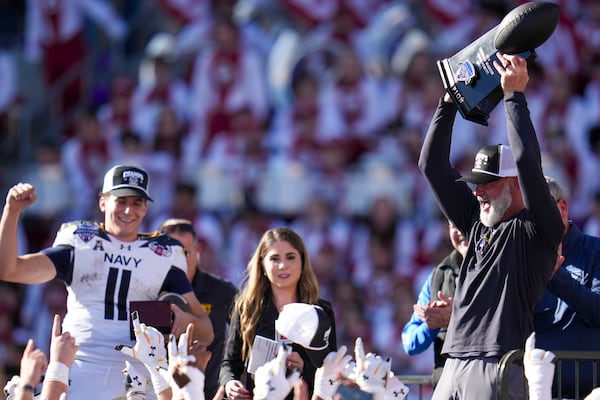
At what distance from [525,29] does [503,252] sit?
1018 millimetres

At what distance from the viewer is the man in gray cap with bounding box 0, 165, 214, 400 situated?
710cm

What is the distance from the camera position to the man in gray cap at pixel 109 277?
23.3 feet

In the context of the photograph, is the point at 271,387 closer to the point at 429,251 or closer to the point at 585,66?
the point at 429,251

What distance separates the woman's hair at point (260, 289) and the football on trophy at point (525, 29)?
70.0 inches

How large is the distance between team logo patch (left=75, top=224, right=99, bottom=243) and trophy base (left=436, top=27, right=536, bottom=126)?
2154mm

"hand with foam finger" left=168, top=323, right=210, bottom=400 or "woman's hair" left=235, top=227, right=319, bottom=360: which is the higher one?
"woman's hair" left=235, top=227, right=319, bottom=360

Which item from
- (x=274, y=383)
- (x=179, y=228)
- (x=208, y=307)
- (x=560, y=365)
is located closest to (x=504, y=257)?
(x=560, y=365)

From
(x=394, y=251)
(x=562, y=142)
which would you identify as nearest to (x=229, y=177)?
(x=394, y=251)

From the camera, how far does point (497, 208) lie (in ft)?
20.7

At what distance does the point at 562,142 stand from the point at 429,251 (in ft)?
5.64

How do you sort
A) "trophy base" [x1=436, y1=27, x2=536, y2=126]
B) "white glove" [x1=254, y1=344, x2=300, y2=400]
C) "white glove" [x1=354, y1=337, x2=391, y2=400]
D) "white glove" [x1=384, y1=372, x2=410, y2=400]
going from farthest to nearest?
"trophy base" [x1=436, y1=27, x2=536, y2=126] → "white glove" [x1=384, y1=372, x2=410, y2=400] → "white glove" [x1=354, y1=337, x2=391, y2=400] → "white glove" [x1=254, y1=344, x2=300, y2=400]

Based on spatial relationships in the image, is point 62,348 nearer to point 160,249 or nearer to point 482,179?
point 160,249

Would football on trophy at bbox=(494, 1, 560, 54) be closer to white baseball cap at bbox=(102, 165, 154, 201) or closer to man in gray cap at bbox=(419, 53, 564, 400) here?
man in gray cap at bbox=(419, 53, 564, 400)

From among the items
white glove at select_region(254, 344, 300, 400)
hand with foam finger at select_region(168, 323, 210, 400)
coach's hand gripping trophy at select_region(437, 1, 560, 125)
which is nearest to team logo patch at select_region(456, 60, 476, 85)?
coach's hand gripping trophy at select_region(437, 1, 560, 125)
